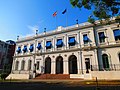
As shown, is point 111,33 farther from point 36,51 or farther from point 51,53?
point 36,51

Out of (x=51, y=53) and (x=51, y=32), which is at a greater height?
(x=51, y=32)

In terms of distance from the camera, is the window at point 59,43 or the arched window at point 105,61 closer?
the arched window at point 105,61

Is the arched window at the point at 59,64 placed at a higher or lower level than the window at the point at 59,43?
lower

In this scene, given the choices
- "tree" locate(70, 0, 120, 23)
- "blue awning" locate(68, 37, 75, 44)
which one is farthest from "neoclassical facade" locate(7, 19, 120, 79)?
"tree" locate(70, 0, 120, 23)

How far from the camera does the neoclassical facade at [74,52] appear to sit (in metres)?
21.4

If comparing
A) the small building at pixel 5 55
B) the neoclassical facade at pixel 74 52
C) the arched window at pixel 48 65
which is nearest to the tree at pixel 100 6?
the neoclassical facade at pixel 74 52

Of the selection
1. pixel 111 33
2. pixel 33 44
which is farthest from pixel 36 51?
pixel 111 33

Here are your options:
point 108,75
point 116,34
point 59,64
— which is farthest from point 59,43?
point 108,75

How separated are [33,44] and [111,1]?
78.8 ft

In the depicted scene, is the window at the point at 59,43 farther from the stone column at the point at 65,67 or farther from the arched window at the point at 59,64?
the stone column at the point at 65,67

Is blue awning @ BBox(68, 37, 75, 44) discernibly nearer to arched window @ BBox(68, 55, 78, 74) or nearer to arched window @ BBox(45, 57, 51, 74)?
arched window @ BBox(68, 55, 78, 74)

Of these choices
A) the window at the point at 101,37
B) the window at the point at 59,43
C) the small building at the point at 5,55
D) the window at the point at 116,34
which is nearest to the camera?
the window at the point at 116,34

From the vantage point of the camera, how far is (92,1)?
12.7 metres

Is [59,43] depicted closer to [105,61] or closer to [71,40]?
[71,40]
